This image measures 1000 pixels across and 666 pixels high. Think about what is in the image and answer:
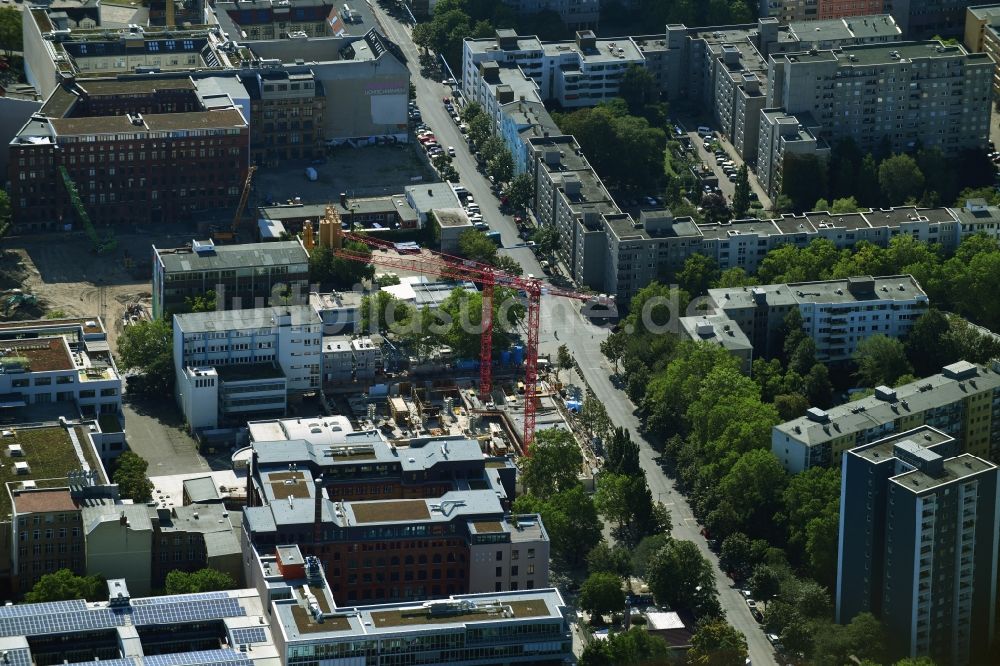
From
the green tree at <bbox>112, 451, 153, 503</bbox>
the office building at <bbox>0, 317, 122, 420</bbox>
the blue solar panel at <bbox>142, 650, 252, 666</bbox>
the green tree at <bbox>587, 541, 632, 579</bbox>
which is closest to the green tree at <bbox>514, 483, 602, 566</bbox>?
the green tree at <bbox>587, 541, 632, 579</bbox>

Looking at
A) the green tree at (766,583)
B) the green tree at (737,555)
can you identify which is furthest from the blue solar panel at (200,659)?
the green tree at (737,555)

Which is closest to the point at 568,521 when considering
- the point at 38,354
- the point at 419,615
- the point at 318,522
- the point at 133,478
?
the point at 318,522

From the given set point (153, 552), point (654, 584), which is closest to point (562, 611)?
point (654, 584)

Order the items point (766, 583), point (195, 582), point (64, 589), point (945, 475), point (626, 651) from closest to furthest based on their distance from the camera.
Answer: point (626, 651) → point (64, 589) → point (945, 475) → point (195, 582) → point (766, 583)

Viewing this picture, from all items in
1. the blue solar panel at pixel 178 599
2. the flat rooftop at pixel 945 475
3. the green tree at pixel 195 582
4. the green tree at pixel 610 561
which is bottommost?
the green tree at pixel 610 561

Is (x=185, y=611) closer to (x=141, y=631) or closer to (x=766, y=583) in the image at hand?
(x=141, y=631)

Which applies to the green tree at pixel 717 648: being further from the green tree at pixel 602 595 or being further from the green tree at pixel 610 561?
the green tree at pixel 610 561
